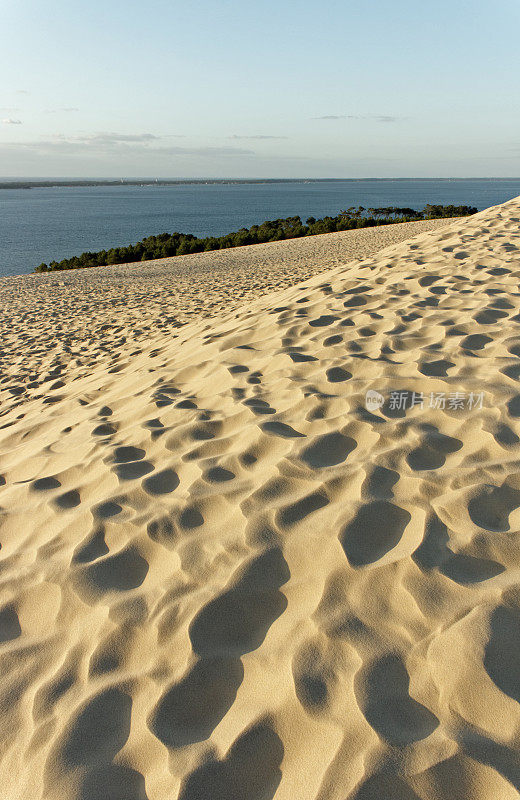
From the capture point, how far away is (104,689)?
151cm

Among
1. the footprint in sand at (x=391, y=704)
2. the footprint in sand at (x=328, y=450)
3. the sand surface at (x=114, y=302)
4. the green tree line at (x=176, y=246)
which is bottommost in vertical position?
the green tree line at (x=176, y=246)

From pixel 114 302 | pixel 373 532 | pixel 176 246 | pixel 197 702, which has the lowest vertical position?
pixel 176 246

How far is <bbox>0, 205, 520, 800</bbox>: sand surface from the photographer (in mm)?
1286

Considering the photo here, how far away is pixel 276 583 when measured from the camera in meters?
1.77

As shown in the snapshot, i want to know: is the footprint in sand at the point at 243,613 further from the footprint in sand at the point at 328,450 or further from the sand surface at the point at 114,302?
the sand surface at the point at 114,302

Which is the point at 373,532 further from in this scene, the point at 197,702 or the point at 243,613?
the point at 197,702

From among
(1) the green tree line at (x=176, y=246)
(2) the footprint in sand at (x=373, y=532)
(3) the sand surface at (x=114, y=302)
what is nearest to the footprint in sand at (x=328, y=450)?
(2) the footprint in sand at (x=373, y=532)

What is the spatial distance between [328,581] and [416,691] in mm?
435

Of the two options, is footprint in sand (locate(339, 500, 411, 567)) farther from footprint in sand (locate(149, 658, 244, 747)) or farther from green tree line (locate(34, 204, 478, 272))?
green tree line (locate(34, 204, 478, 272))

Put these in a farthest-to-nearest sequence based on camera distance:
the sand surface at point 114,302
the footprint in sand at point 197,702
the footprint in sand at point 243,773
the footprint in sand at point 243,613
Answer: the sand surface at point 114,302
the footprint in sand at point 243,613
the footprint in sand at point 197,702
the footprint in sand at point 243,773

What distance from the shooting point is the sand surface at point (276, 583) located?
4.22 feet

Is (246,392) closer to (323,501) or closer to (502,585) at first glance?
(323,501)

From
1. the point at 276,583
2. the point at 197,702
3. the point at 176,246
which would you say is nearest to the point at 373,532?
the point at 276,583

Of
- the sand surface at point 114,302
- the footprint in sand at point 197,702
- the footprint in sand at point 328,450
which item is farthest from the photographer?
the sand surface at point 114,302
